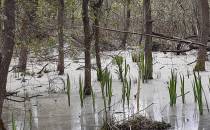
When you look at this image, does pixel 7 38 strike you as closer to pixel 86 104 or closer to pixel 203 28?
pixel 86 104

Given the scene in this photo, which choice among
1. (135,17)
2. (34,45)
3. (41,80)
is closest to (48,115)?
(34,45)

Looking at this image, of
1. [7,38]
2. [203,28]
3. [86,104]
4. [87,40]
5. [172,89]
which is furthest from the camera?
[203,28]

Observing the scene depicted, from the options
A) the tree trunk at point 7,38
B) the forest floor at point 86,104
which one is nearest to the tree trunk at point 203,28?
the forest floor at point 86,104

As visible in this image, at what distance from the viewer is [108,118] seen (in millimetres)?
5535

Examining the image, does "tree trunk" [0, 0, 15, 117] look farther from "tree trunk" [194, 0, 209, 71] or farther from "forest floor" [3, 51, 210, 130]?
"tree trunk" [194, 0, 209, 71]

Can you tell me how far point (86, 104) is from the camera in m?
7.49

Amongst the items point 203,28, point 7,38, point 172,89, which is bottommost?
point 172,89

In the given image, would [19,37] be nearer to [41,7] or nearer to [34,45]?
[34,45]

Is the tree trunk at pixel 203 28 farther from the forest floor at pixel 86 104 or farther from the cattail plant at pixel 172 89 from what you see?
the cattail plant at pixel 172 89

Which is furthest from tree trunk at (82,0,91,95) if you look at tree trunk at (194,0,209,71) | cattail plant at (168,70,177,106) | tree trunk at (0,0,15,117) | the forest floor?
tree trunk at (0,0,15,117)

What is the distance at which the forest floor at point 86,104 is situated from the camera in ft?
19.7

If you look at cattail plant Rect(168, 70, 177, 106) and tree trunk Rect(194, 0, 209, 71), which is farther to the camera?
tree trunk Rect(194, 0, 209, 71)

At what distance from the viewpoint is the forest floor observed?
6.00 metres

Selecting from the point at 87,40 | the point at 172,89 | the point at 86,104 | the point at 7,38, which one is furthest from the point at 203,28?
the point at 7,38
